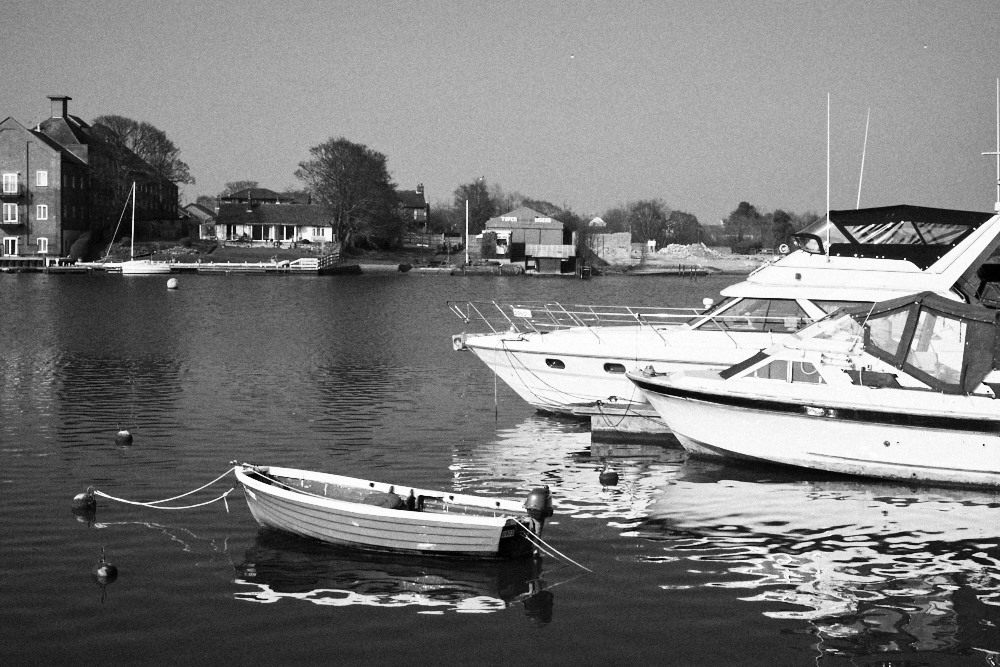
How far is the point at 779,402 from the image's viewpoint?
757 inches

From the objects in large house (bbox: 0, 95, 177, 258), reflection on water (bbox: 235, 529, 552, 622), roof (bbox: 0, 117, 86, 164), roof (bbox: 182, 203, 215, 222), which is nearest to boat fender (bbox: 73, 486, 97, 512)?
reflection on water (bbox: 235, 529, 552, 622)

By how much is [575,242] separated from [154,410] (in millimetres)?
140256

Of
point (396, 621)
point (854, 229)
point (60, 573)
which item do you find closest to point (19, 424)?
point (60, 573)

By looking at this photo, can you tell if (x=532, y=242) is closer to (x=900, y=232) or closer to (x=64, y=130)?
(x=64, y=130)

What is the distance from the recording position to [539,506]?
14.8m

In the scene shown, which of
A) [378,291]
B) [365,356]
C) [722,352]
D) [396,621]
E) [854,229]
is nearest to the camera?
[396,621]

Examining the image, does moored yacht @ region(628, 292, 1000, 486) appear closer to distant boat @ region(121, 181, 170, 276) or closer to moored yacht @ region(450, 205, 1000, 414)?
moored yacht @ region(450, 205, 1000, 414)

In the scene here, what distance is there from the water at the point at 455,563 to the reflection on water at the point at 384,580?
0.13 ft

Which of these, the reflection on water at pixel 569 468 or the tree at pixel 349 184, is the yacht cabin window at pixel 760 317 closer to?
the reflection on water at pixel 569 468

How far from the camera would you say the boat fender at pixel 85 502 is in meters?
17.0

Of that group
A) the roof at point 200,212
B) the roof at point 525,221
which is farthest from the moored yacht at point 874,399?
the roof at point 200,212

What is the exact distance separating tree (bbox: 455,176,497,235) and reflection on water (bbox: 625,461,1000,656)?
16142cm

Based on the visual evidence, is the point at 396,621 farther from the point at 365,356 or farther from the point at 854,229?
the point at 365,356

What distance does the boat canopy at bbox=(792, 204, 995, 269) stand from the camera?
25.1 meters
